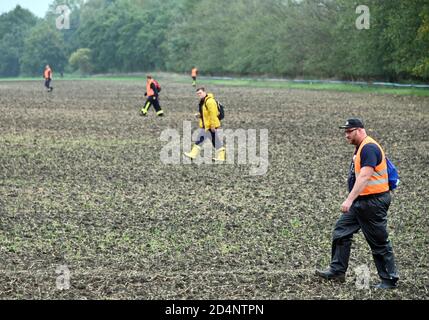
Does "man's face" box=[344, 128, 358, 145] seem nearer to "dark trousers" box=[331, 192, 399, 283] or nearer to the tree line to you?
"dark trousers" box=[331, 192, 399, 283]

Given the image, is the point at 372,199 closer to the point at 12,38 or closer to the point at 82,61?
the point at 82,61

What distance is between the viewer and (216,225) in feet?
44.9

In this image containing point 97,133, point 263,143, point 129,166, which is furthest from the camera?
point 97,133

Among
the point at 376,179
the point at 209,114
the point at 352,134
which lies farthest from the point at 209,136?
the point at 376,179

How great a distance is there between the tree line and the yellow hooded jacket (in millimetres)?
31791

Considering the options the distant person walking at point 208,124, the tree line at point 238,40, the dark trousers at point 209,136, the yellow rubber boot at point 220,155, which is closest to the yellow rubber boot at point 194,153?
the distant person walking at point 208,124

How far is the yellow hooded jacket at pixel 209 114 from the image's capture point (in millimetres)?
22078

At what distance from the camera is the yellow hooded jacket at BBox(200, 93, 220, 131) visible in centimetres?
2208

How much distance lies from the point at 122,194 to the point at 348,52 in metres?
61.5

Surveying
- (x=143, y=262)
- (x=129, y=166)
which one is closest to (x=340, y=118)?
(x=129, y=166)

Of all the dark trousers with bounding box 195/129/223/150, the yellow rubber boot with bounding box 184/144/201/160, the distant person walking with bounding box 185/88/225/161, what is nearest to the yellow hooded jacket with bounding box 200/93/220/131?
the distant person walking with bounding box 185/88/225/161

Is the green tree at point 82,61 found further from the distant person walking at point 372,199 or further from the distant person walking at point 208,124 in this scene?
the distant person walking at point 372,199
